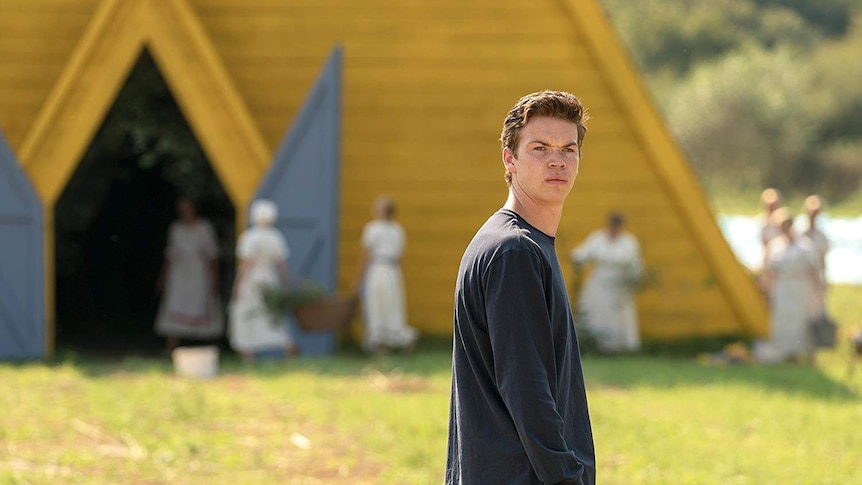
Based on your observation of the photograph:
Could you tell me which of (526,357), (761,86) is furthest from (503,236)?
(761,86)

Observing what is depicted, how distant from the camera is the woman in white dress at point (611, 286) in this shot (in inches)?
559

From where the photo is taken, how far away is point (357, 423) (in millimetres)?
9727

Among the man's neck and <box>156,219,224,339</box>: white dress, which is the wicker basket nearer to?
<box>156,219,224,339</box>: white dress

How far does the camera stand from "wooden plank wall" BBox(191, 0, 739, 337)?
14883 millimetres

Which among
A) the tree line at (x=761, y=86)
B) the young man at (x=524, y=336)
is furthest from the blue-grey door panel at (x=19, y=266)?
the tree line at (x=761, y=86)

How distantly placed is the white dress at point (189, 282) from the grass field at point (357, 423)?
4.76ft

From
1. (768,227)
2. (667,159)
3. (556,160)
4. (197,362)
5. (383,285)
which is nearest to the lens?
(556,160)

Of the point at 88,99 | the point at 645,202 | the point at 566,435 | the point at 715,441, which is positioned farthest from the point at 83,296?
the point at 566,435

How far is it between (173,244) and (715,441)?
23.5ft

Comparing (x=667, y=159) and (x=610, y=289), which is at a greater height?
(x=667, y=159)

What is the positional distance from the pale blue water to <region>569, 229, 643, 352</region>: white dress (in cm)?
891

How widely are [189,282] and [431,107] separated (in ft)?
10.6

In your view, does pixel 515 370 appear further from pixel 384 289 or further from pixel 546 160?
pixel 384 289

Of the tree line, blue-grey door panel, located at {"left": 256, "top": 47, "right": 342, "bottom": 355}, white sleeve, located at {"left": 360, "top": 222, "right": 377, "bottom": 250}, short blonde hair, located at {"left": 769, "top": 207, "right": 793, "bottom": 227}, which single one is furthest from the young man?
the tree line
